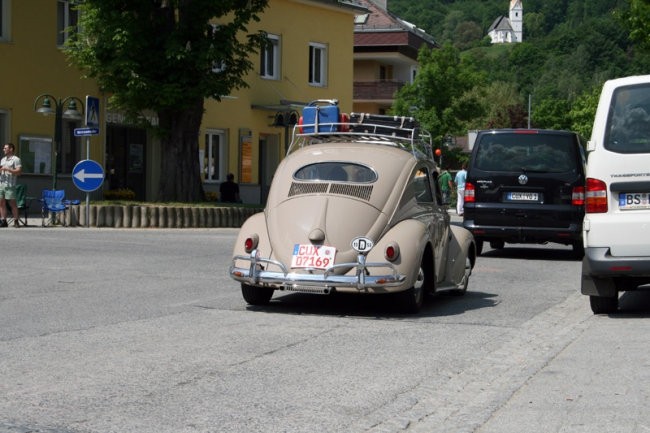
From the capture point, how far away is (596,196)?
11.1 m

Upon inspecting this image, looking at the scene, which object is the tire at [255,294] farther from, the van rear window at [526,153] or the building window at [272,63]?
the building window at [272,63]

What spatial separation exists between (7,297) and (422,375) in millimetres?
5672

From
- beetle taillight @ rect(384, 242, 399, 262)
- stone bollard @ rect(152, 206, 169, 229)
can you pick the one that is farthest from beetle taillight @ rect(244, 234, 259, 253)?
stone bollard @ rect(152, 206, 169, 229)

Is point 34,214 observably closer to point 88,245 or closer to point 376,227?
Result: point 88,245

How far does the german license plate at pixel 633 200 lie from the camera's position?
10961 millimetres

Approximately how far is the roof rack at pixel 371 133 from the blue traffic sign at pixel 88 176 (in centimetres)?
1300

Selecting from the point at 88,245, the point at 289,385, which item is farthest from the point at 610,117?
the point at 88,245

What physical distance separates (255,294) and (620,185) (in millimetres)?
3644

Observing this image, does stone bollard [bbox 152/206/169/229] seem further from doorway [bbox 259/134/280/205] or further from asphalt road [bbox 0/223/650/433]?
doorway [bbox 259/134/280/205]

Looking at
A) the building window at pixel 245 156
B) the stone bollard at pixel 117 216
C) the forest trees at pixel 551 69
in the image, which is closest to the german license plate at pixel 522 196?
the stone bollard at pixel 117 216

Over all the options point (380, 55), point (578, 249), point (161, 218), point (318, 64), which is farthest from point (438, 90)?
point (578, 249)

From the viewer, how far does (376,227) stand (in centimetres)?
1145

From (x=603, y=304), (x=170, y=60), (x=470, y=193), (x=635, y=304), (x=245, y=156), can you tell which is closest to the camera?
(x=603, y=304)

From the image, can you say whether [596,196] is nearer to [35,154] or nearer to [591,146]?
[591,146]
